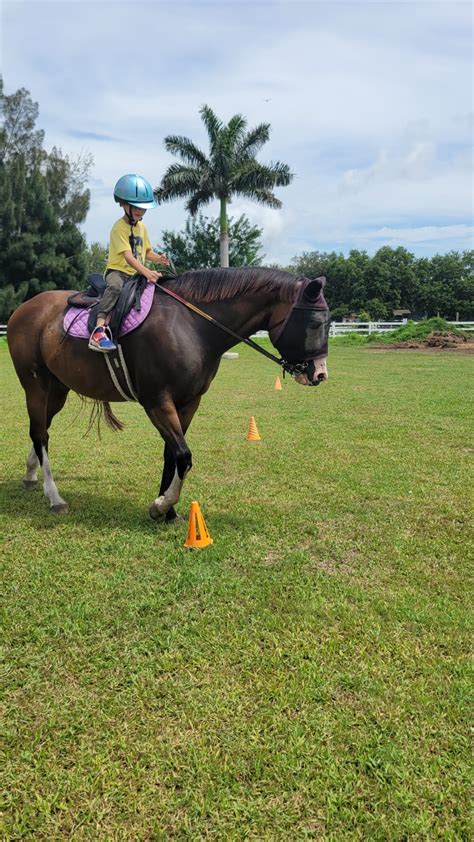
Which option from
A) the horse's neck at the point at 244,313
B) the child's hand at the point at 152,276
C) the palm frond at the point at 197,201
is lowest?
the horse's neck at the point at 244,313

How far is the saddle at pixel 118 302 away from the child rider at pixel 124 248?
0.20 ft

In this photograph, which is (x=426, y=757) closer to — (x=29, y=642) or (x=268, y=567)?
(x=268, y=567)

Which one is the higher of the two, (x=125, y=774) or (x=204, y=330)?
(x=204, y=330)

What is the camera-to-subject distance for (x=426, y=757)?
7.38 ft

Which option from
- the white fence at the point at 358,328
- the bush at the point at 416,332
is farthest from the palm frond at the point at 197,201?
the bush at the point at 416,332

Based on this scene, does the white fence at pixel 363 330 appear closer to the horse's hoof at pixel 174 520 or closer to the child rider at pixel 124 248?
the child rider at pixel 124 248

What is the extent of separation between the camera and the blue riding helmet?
4.71 m

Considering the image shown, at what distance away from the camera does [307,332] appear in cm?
443

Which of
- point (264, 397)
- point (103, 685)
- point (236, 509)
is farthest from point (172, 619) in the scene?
point (264, 397)

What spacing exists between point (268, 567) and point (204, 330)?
216cm

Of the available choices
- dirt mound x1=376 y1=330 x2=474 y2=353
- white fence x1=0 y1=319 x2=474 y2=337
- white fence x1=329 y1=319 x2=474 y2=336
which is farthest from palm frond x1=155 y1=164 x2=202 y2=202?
dirt mound x1=376 y1=330 x2=474 y2=353

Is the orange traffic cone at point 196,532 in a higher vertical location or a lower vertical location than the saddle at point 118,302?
lower

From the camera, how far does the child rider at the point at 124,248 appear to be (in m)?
4.70

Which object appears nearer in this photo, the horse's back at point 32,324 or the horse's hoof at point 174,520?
the horse's hoof at point 174,520
